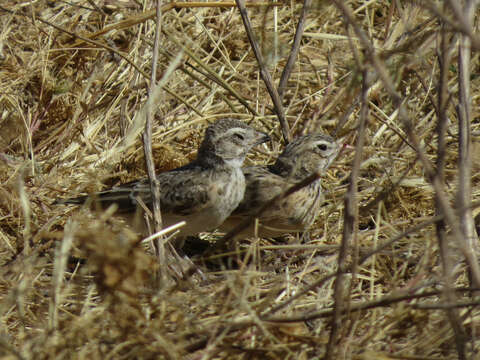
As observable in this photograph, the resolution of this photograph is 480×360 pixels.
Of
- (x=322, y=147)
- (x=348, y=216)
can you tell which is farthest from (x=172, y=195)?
(x=348, y=216)

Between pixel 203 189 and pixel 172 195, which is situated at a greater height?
pixel 203 189

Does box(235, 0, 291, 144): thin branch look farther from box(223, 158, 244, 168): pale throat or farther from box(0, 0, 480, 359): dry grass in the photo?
box(223, 158, 244, 168): pale throat

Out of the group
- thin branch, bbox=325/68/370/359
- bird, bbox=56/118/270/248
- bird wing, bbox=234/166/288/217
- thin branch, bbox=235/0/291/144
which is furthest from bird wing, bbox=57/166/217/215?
thin branch, bbox=325/68/370/359

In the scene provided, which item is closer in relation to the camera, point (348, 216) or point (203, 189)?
point (348, 216)

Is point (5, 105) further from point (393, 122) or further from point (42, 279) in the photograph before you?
point (393, 122)

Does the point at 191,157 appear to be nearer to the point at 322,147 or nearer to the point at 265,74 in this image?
the point at 265,74

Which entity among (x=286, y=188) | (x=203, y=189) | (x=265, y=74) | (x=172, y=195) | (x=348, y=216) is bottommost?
(x=172, y=195)

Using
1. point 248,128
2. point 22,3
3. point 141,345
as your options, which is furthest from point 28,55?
point 141,345
